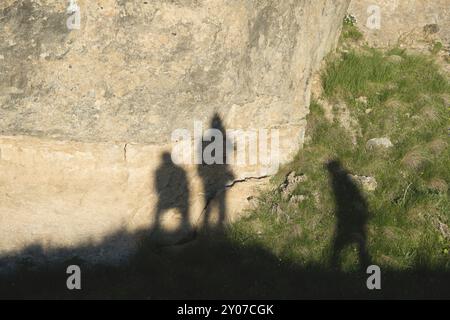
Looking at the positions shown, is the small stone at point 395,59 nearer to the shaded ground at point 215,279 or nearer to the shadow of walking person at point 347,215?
the shadow of walking person at point 347,215

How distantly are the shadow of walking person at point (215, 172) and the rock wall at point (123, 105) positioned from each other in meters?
0.02

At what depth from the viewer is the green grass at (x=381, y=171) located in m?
6.80

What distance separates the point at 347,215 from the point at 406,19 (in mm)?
5481

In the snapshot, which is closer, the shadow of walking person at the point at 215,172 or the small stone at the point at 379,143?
the shadow of walking person at the point at 215,172

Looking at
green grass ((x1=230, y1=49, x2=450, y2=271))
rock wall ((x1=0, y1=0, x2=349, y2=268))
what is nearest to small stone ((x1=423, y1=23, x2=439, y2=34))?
green grass ((x1=230, y1=49, x2=450, y2=271))

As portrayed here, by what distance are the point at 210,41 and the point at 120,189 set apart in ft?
7.98

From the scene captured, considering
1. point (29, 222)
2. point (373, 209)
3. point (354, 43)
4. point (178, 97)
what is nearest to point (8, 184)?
point (29, 222)

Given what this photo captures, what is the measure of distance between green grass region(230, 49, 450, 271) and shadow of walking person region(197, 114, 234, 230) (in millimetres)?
400

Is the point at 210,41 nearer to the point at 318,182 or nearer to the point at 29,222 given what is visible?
the point at 318,182

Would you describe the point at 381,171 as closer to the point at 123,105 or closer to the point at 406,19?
the point at 123,105

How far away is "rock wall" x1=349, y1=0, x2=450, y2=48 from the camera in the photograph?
10242 millimetres

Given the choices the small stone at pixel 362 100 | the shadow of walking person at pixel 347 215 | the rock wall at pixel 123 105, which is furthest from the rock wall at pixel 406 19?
the shadow of walking person at pixel 347 215

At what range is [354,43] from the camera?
995cm

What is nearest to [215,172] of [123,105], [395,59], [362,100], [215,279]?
[215,279]
